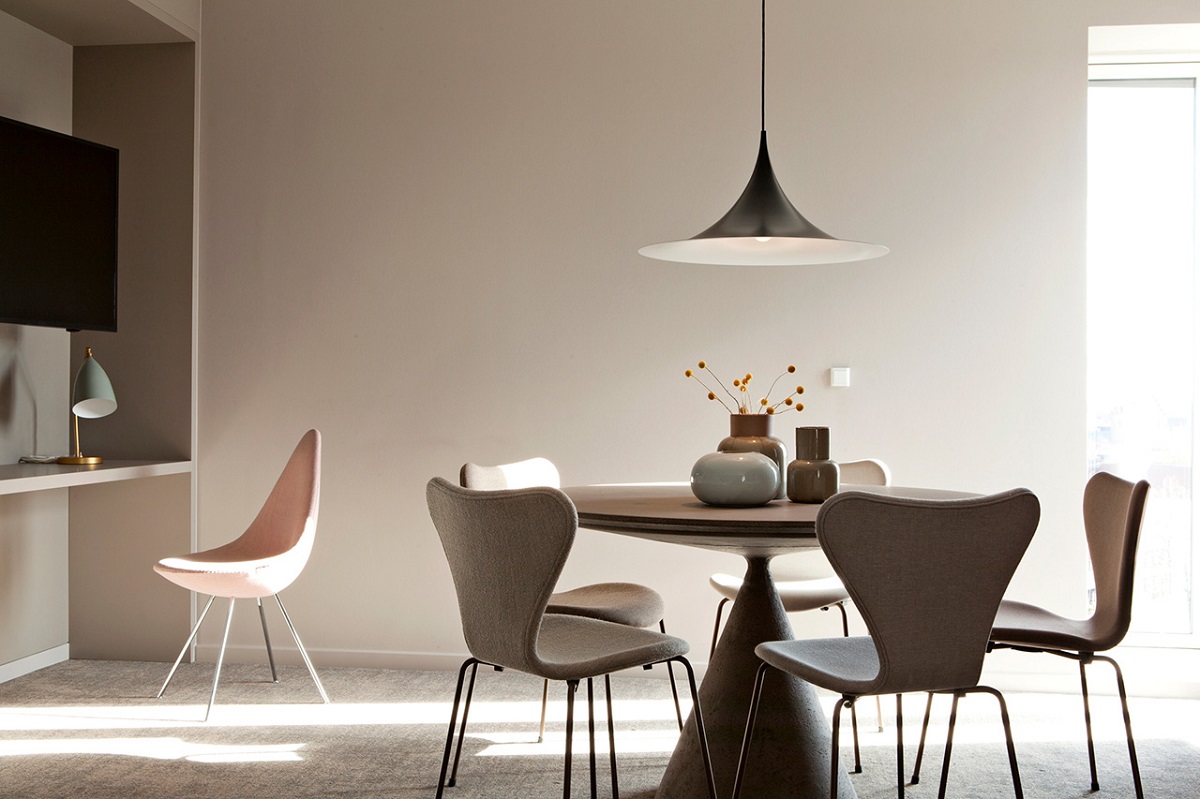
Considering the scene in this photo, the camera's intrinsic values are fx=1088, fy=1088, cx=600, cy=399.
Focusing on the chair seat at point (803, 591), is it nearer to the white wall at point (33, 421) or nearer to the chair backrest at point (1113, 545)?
the chair backrest at point (1113, 545)

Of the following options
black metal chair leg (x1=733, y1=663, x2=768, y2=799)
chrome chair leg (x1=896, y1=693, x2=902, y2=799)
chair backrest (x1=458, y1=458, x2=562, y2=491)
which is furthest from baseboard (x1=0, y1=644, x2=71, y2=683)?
chrome chair leg (x1=896, y1=693, x2=902, y2=799)

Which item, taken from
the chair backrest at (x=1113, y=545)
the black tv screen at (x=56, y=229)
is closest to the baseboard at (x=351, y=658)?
the black tv screen at (x=56, y=229)

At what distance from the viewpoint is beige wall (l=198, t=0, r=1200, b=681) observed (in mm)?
4078

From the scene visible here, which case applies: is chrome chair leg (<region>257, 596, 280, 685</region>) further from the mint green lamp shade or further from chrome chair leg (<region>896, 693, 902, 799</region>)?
chrome chair leg (<region>896, 693, 902, 799</region>)

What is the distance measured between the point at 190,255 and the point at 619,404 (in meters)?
1.85

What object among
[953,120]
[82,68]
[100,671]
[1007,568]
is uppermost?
[82,68]

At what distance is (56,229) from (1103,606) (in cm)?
368

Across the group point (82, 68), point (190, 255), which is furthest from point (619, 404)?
point (82, 68)

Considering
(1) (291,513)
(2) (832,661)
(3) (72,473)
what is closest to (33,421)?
(3) (72,473)

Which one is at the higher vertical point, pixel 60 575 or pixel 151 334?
pixel 151 334

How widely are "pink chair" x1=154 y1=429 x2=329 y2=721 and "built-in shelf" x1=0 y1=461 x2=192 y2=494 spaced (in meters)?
0.39

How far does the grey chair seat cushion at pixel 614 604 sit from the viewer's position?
9.79ft

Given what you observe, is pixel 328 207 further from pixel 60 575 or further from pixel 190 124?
pixel 60 575

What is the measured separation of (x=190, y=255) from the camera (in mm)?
4410
